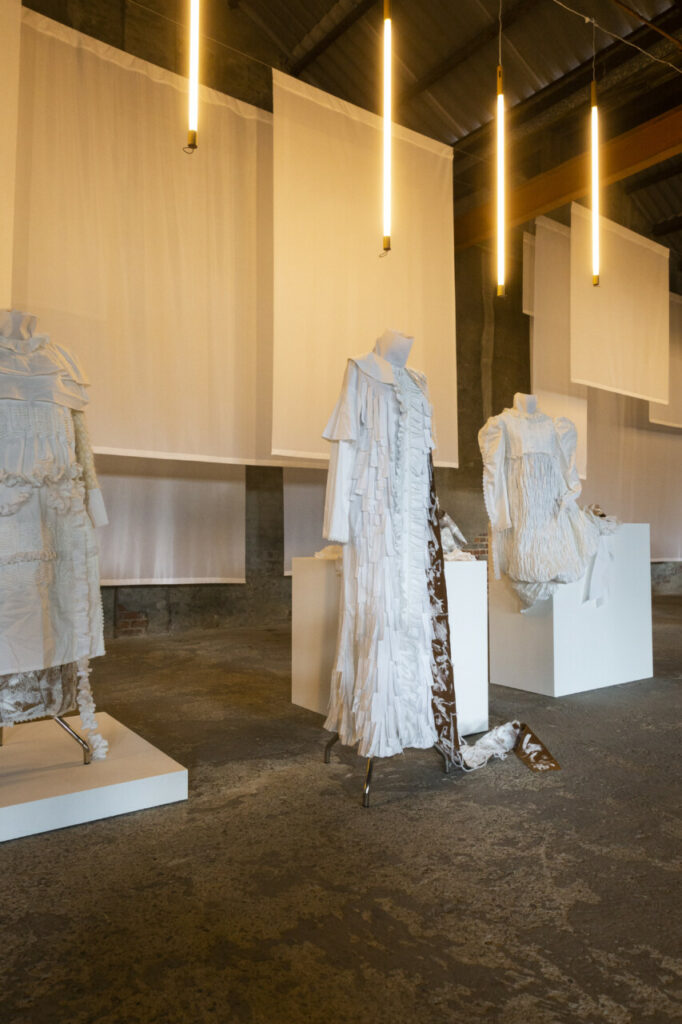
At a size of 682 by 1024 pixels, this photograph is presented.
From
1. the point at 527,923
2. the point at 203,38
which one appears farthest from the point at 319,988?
the point at 203,38

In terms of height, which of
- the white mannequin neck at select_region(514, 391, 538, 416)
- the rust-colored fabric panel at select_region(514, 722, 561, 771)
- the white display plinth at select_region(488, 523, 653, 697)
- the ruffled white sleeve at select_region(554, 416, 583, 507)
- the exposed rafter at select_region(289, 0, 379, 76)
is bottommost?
the rust-colored fabric panel at select_region(514, 722, 561, 771)

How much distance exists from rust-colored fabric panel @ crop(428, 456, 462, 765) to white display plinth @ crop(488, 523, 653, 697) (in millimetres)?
1547

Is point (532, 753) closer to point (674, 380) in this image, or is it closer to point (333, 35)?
point (333, 35)

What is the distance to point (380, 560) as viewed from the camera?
97.4 inches

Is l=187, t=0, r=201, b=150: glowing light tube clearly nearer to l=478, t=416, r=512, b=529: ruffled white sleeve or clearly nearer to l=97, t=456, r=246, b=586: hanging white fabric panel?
l=478, t=416, r=512, b=529: ruffled white sleeve

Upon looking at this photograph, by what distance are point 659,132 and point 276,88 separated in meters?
3.05

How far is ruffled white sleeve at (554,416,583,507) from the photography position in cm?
418

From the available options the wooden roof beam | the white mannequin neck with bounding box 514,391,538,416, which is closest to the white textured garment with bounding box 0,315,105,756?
the white mannequin neck with bounding box 514,391,538,416

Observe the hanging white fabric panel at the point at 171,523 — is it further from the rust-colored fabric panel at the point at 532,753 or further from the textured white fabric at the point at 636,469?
the textured white fabric at the point at 636,469

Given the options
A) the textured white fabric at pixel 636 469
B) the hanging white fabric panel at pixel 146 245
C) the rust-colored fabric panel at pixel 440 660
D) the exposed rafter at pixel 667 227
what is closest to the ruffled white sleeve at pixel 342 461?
the rust-colored fabric panel at pixel 440 660

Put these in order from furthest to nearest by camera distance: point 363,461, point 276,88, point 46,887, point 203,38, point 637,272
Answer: point 637,272, point 203,38, point 276,88, point 363,461, point 46,887

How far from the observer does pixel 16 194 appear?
457 centimetres

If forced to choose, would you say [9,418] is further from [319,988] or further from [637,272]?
[637,272]

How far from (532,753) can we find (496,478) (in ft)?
5.87
